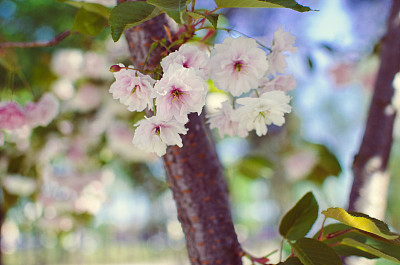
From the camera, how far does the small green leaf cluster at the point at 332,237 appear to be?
34cm

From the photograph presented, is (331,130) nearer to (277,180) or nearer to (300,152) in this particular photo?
(277,180)

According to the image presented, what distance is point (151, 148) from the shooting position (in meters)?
0.35

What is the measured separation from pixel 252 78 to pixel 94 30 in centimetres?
24

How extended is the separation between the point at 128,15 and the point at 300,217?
0.99ft

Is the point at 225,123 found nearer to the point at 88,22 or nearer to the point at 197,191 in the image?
the point at 197,191

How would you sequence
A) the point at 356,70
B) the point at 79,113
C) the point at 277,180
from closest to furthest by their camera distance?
the point at 79,113
the point at 356,70
the point at 277,180

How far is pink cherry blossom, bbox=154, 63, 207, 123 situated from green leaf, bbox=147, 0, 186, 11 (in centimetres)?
5

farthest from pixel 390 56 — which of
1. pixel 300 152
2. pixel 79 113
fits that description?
pixel 79 113

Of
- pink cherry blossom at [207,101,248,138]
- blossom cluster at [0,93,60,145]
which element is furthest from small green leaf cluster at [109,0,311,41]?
blossom cluster at [0,93,60,145]

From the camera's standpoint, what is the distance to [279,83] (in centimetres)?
42

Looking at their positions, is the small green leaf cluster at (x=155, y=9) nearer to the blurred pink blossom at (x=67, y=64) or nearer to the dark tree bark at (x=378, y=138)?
the dark tree bark at (x=378, y=138)

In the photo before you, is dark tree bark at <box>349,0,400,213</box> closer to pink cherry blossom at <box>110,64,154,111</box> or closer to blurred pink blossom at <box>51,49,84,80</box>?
pink cherry blossom at <box>110,64,154,111</box>

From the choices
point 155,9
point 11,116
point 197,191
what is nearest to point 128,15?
point 155,9

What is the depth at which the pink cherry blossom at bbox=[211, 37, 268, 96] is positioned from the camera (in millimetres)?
358
